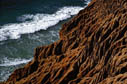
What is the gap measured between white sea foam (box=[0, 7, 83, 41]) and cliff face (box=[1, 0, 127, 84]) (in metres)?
27.7

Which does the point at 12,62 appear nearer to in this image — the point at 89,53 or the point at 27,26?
the point at 27,26

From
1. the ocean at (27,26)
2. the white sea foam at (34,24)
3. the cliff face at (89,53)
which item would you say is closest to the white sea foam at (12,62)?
the ocean at (27,26)

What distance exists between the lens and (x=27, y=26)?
2311 inches

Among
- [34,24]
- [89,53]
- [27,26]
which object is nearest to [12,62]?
[27,26]

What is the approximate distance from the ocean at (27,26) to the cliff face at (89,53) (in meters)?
16.0

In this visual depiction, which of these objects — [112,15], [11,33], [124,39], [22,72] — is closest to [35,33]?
[11,33]

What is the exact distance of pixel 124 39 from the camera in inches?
861

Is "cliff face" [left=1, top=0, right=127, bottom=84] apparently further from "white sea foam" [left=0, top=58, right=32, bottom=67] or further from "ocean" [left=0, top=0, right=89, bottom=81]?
"ocean" [left=0, top=0, right=89, bottom=81]

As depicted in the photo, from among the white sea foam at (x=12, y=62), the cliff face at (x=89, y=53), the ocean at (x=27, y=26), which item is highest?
the ocean at (x=27, y=26)

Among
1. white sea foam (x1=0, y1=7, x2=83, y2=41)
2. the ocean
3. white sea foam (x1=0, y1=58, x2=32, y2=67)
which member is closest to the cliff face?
white sea foam (x1=0, y1=58, x2=32, y2=67)

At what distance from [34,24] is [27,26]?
2016 mm

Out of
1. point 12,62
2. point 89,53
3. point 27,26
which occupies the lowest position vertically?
point 89,53

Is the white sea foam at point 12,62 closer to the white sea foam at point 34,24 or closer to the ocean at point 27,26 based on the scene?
the ocean at point 27,26

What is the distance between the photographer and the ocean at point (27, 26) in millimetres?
45778
